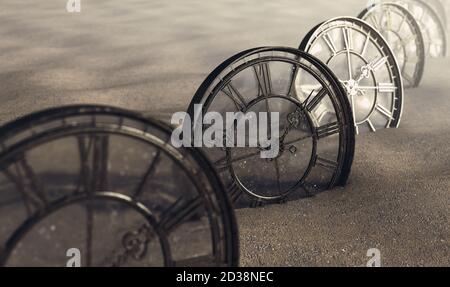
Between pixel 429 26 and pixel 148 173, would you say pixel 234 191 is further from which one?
pixel 429 26

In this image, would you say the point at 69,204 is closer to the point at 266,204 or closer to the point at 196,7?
the point at 266,204

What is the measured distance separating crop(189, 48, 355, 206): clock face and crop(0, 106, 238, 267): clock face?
839mm

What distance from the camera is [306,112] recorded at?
2.61 metres

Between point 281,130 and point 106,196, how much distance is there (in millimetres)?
1287

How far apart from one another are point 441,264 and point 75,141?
1.71 metres

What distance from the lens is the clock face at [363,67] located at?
Result: 3244 mm

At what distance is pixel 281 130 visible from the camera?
103 inches

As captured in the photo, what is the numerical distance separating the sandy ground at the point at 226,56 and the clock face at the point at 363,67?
0.53 ft

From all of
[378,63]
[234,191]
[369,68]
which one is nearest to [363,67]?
[369,68]

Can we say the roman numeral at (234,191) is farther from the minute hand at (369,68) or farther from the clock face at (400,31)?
the clock face at (400,31)

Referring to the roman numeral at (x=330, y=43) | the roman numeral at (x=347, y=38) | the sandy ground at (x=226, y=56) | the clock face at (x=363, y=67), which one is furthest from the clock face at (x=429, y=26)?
the roman numeral at (x=330, y=43)

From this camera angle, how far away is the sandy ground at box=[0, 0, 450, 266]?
2.40 meters
